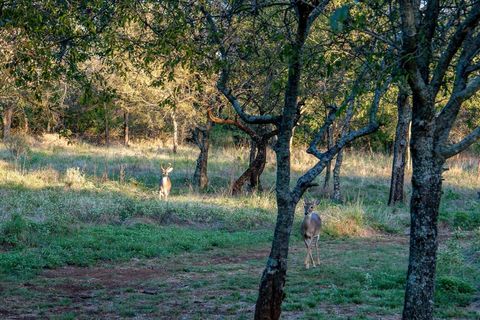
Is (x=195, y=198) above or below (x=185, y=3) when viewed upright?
below

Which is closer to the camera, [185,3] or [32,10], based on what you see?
[32,10]

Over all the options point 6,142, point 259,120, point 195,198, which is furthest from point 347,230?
point 6,142

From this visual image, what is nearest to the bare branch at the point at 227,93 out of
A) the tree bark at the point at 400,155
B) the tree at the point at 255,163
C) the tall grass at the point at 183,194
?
the tall grass at the point at 183,194

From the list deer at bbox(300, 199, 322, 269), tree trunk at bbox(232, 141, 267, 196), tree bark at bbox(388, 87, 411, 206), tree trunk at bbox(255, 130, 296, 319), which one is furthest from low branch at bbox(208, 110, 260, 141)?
tree trunk at bbox(255, 130, 296, 319)

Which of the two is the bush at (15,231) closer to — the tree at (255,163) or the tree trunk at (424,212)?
the tree trunk at (424,212)

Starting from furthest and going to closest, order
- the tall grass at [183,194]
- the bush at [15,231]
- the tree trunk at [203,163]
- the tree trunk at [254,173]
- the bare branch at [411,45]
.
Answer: the tree trunk at [203,163], the tree trunk at [254,173], the tall grass at [183,194], the bush at [15,231], the bare branch at [411,45]

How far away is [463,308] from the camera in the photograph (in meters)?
8.84

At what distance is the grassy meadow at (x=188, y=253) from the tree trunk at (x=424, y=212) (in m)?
2.69

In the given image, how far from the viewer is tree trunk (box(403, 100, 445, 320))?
5.63 m

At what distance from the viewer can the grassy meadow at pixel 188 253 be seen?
355 inches

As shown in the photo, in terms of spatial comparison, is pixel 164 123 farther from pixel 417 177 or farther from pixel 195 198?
pixel 417 177

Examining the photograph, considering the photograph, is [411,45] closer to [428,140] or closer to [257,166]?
[428,140]

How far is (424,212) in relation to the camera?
5645mm

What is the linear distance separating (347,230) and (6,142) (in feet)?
75.4
